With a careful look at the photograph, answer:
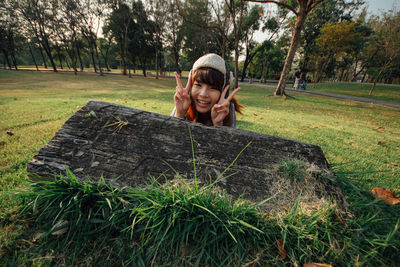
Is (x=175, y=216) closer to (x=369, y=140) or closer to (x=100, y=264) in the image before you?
(x=100, y=264)

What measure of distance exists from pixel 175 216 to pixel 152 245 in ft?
0.76

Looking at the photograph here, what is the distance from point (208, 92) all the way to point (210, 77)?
199mm

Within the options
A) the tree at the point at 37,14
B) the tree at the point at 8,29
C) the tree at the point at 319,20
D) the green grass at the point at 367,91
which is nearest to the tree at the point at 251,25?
the tree at the point at 319,20

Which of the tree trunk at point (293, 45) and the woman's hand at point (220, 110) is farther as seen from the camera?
the tree trunk at point (293, 45)

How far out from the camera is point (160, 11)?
976 inches

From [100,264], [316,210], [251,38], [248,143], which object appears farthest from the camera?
[251,38]

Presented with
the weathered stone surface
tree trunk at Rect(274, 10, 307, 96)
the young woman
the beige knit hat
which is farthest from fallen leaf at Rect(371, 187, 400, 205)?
tree trunk at Rect(274, 10, 307, 96)

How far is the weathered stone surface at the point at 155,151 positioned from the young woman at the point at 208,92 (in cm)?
57

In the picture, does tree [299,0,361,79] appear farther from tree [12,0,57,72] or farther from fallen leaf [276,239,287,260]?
tree [12,0,57,72]

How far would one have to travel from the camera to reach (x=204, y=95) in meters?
2.21

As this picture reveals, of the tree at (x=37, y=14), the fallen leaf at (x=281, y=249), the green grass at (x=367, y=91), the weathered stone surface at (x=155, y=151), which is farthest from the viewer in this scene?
the tree at (x=37, y=14)

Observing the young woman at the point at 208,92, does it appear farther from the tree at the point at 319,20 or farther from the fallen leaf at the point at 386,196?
the tree at the point at 319,20

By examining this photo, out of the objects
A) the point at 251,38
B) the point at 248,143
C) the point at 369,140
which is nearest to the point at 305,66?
the point at 251,38

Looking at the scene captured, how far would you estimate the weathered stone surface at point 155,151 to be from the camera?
1.21 metres
